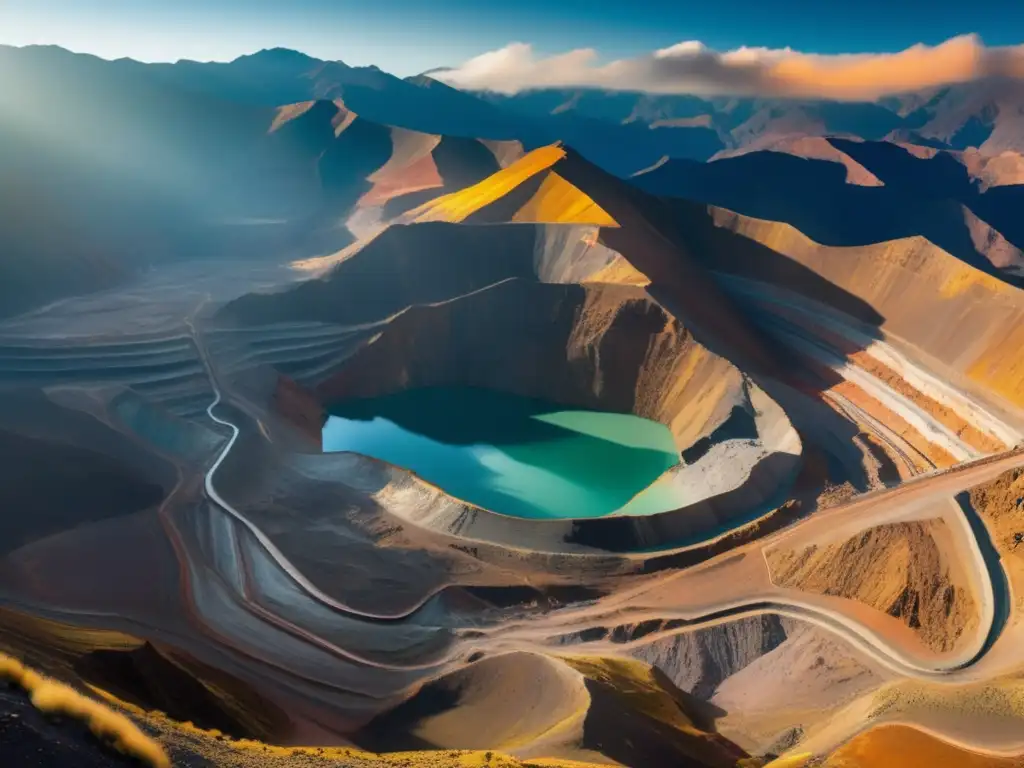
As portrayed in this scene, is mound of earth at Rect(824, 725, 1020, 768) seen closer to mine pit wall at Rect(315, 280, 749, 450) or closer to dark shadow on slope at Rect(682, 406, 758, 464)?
dark shadow on slope at Rect(682, 406, 758, 464)

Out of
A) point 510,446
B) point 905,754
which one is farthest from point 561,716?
point 510,446

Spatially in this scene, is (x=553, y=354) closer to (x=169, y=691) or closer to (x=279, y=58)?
(x=169, y=691)

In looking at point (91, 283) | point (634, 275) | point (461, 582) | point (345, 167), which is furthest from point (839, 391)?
point (345, 167)

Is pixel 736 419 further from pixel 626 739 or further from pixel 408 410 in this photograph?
pixel 626 739

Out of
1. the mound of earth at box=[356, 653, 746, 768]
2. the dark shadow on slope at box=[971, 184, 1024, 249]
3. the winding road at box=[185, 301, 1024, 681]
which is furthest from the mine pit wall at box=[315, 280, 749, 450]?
the dark shadow on slope at box=[971, 184, 1024, 249]

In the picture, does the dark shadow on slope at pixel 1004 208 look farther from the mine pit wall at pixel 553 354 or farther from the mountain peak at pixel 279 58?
the mountain peak at pixel 279 58

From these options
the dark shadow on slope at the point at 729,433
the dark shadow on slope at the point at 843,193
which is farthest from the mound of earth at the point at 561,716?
the dark shadow on slope at the point at 843,193
